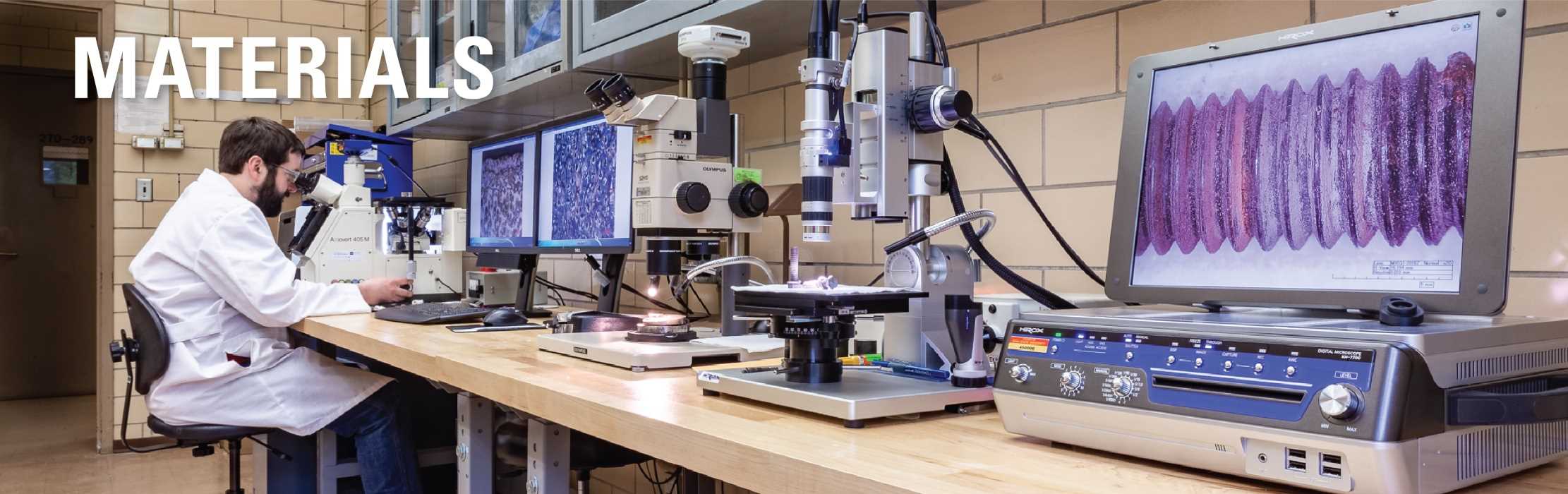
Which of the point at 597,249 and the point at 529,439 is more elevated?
the point at 597,249

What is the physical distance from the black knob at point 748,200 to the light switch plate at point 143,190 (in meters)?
3.92

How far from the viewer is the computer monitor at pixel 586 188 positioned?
80.4 inches

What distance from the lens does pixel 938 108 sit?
42.5 inches

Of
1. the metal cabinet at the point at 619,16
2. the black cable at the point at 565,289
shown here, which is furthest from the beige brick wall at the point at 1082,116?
the black cable at the point at 565,289

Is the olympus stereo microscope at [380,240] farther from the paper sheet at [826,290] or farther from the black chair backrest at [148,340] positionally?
the paper sheet at [826,290]

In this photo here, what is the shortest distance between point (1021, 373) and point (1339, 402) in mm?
258

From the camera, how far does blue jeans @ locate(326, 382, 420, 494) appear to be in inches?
101

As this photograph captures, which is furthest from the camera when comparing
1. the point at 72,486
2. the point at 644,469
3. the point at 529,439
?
the point at 72,486

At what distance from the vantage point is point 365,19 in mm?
5023

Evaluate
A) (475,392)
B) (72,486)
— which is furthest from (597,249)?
(72,486)

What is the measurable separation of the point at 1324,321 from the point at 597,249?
1.58 meters

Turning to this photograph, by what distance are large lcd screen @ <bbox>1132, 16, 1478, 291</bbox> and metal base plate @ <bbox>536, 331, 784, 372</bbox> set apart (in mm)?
661

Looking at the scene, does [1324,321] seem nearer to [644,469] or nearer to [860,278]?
[860,278]

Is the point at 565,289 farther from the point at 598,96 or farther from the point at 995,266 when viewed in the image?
the point at 995,266
